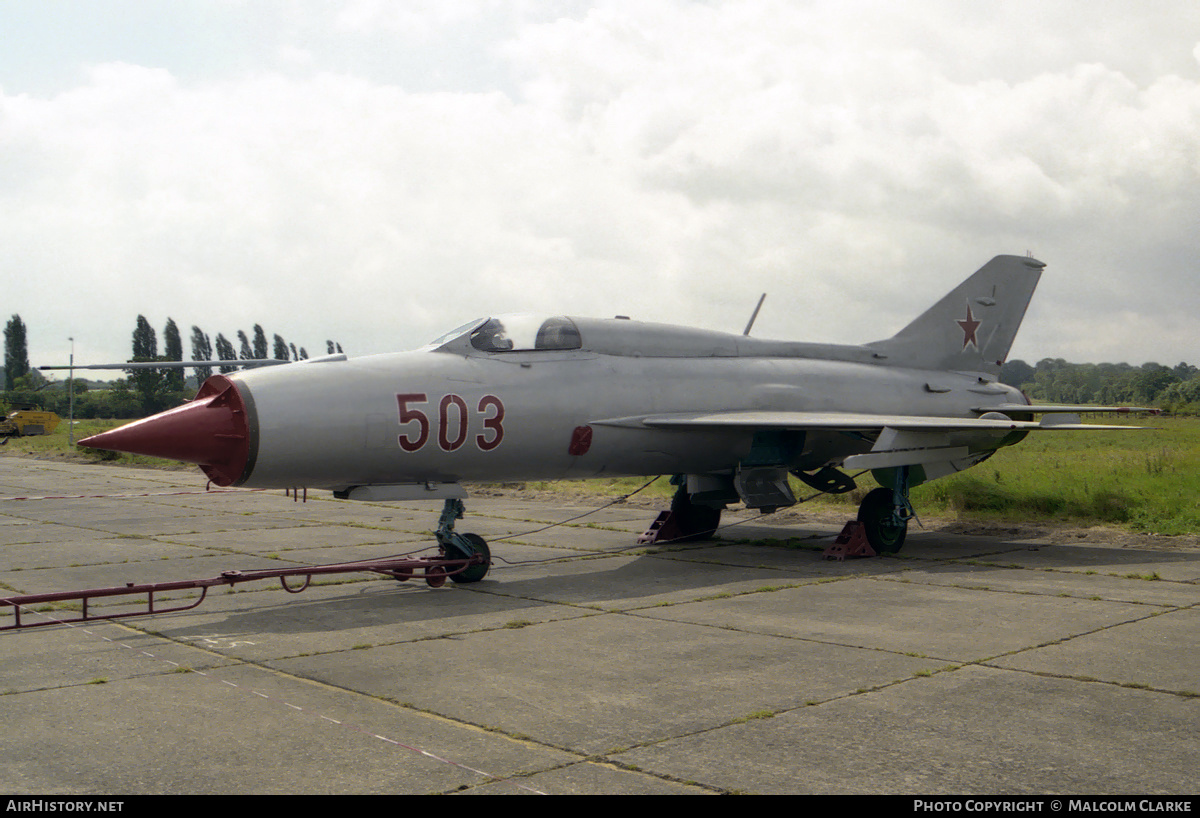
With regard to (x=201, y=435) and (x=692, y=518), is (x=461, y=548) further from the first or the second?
(x=692, y=518)

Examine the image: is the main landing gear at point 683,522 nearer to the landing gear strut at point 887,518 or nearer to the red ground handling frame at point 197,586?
the landing gear strut at point 887,518

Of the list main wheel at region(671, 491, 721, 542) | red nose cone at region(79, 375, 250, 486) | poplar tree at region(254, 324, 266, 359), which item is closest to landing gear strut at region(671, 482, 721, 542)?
main wheel at region(671, 491, 721, 542)

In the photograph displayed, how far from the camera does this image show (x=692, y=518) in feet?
44.5

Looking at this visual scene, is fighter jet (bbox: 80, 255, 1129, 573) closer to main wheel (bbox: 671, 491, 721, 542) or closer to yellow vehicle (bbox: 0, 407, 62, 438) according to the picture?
main wheel (bbox: 671, 491, 721, 542)

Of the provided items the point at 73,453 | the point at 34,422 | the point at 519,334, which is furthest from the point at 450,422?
the point at 34,422

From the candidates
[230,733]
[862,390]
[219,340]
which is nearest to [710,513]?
[862,390]

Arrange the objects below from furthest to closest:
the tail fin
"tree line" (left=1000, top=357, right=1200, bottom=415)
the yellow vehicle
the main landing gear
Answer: "tree line" (left=1000, top=357, right=1200, bottom=415) < the yellow vehicle < the tail fin < the main landing gear

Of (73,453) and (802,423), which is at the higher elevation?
(802,423)

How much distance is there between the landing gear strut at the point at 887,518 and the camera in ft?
38.6

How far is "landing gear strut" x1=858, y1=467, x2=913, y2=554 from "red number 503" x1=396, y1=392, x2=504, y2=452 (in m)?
4.72

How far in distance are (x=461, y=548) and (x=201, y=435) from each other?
2794 millimetres

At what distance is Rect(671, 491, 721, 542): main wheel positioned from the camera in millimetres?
13445

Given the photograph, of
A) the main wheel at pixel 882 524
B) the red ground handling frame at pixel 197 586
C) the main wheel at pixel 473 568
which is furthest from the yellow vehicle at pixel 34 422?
the main wheel at pixel 882 524

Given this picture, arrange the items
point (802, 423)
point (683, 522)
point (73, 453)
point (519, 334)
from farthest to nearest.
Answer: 1. point (73, 453)
2. point (683, 522)
3. point (802, 423)
4. point (519, 334)
